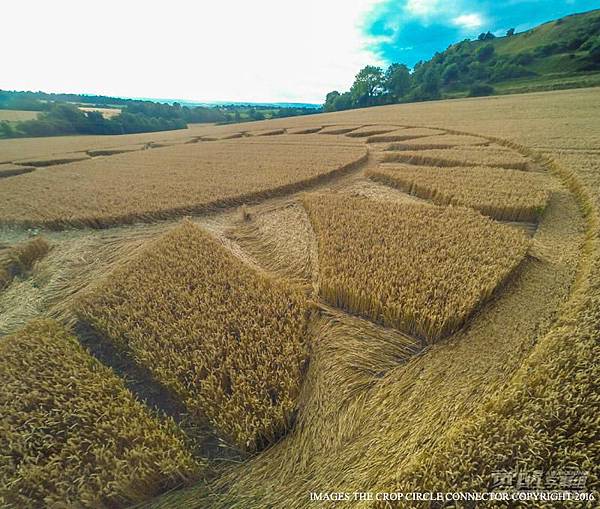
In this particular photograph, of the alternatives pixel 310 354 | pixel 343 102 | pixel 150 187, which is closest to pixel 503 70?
pixel 343 102

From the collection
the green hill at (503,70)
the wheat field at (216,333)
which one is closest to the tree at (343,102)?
the green hill at (503,70)

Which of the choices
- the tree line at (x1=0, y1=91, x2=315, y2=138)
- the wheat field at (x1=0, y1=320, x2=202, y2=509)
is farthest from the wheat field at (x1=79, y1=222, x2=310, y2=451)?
the tree line at (x1=0, y1=91, x2=315, y2=138)

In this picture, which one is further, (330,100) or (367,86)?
(330,100)

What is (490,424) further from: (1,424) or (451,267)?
(1,424)

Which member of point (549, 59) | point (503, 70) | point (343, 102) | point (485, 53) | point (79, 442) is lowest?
point (79, 442)

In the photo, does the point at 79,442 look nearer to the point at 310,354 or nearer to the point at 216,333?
the point at 216,333

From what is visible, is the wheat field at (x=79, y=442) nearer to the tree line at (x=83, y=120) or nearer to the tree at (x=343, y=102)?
the tree line at (x=83, y=120)
